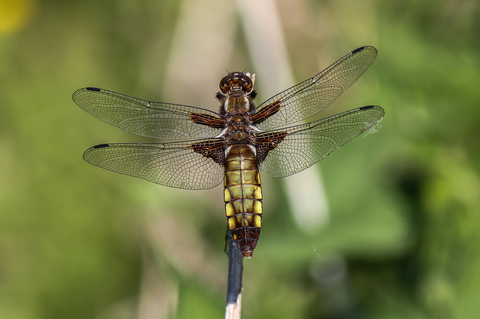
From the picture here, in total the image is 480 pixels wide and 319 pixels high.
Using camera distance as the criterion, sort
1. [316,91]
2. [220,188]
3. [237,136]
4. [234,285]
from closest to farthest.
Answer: [234,285]
[237,136]
[316,91]
[220,188]

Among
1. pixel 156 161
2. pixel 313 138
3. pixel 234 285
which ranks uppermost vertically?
pixel 313 138

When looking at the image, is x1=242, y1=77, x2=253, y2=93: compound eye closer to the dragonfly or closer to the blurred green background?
the dragonfly

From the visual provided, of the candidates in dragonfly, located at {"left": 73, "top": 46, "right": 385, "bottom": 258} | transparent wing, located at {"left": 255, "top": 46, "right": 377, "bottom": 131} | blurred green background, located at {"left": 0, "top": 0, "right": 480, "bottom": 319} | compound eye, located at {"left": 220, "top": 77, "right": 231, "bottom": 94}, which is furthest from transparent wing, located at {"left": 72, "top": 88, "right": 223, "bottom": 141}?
blurred green background, located at {"left": 0, "top": 0, "right": 480, "bottom": 319}

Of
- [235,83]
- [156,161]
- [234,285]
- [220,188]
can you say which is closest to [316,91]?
[235,83]

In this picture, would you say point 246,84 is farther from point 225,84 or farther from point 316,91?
point 316,91

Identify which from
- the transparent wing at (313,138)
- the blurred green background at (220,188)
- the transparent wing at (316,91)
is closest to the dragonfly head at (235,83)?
the transparent wing at (316,91)

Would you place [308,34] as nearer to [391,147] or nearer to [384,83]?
[384,83]
